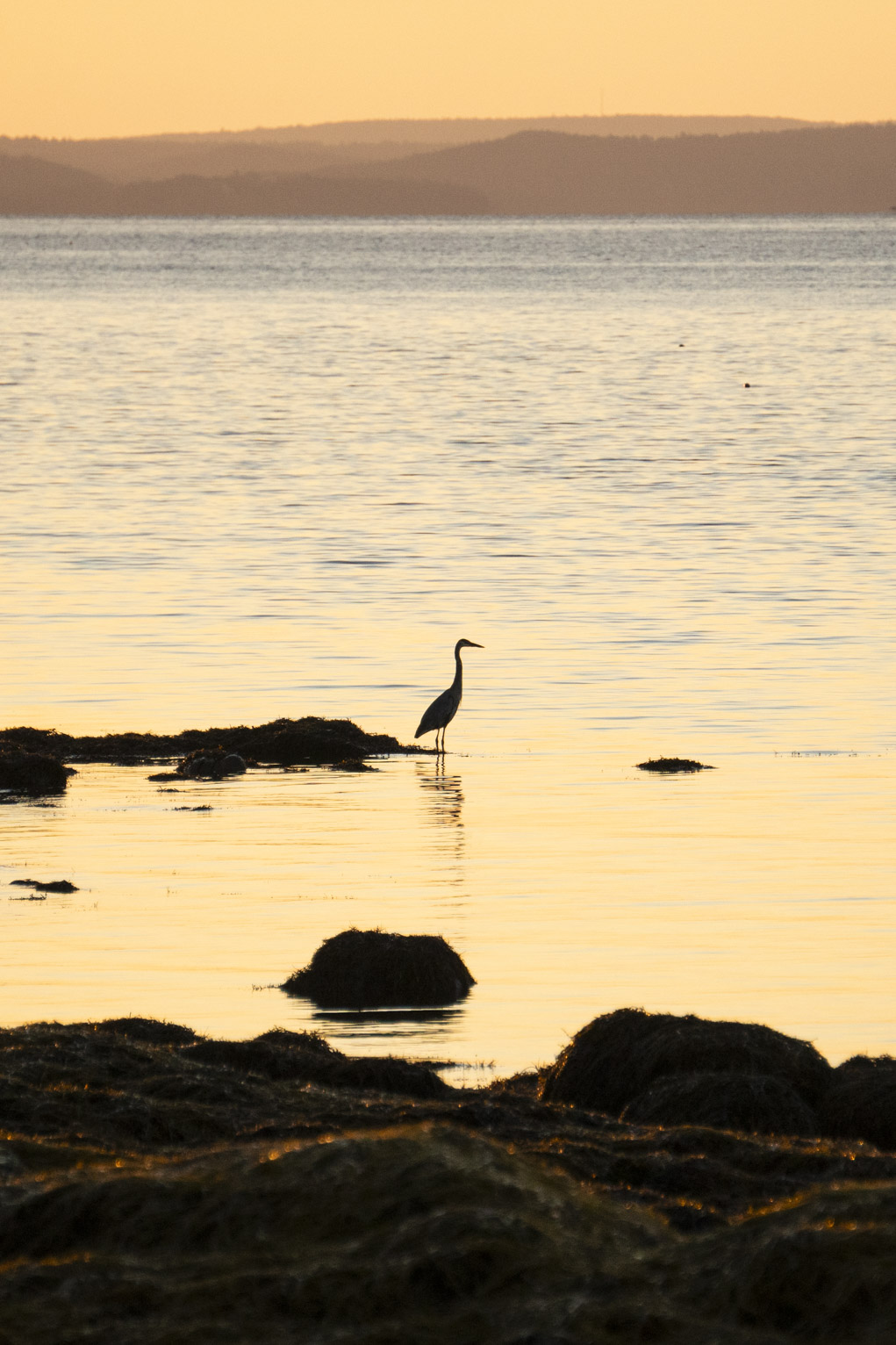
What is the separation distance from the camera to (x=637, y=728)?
23.7 metres

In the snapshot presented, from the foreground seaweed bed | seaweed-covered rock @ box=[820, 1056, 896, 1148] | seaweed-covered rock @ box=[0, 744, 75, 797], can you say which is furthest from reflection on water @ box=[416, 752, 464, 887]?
the foreground seaweed bed

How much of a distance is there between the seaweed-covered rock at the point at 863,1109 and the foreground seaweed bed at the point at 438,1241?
4.70 feet

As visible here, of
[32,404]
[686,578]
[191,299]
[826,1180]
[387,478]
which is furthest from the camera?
[191,299]

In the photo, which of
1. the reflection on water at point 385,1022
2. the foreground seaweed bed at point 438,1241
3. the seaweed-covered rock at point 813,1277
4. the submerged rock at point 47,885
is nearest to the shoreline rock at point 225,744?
the submerged rock at point 47,885

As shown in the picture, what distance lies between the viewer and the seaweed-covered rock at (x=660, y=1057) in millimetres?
10320

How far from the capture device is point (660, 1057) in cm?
1056

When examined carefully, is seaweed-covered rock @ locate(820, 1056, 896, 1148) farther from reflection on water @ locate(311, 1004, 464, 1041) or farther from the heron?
the heron

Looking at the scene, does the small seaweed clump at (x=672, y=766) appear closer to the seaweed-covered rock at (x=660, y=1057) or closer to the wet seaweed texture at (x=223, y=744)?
the wet seaweed texture at (x=223, y=744)

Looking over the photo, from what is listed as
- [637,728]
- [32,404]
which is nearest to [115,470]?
[32,404]

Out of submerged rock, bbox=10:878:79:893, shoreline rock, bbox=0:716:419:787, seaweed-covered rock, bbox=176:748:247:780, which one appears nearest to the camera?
submerged rock, bbox=10:878:79:893

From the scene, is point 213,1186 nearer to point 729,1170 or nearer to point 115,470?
point 729,1170

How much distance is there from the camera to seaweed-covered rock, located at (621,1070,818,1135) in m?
9.83

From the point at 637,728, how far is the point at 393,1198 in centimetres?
1712

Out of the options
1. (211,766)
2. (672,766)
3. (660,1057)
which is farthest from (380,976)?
(672,766)
